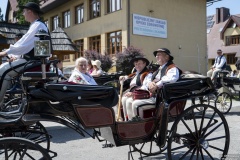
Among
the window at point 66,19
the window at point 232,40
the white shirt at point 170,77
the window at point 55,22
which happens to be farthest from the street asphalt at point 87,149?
the window at point 232,40

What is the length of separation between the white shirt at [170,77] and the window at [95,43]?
15.9m

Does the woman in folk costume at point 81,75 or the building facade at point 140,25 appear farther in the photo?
the building facade at point 140,25

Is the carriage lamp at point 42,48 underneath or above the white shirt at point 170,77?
above

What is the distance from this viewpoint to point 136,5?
17906 mm

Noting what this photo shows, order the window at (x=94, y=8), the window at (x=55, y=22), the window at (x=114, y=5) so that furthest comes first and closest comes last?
1. the window at (x=55, y=22)
2. the window at (x=94, y=8)
3. the window at (x=114, y=5)

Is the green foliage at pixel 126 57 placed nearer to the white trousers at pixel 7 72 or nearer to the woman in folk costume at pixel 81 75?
the woman in folk costume at pixel 81 75

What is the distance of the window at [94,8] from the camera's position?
1976 centimetres

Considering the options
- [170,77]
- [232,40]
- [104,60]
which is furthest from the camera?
[232,40]

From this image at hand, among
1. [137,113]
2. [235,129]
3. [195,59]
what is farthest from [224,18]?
[137,113]

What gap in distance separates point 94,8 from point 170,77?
17.0 meters

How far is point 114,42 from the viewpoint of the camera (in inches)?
733

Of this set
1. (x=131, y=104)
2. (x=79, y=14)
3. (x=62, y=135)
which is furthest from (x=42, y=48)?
(x=79, y=14)

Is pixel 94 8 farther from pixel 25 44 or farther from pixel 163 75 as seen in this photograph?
pixel 25 44

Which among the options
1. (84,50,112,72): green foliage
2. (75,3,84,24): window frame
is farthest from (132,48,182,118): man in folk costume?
(75,3,84,24): window frame
